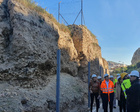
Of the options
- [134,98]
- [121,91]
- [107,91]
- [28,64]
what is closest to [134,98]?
[134,98]

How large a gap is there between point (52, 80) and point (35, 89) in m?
1.70

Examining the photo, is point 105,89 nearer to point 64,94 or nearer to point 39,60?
point 64,94

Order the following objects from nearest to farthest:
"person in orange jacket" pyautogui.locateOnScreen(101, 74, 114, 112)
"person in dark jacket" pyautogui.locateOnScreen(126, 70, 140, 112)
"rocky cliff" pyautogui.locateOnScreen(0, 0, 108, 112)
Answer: "person in dark jacket" pyautogui.locateOnScreen(126, 70, 140, 112), "rocky cliff" pyautogui.locateOnScreen(0, 0, 108, 112), "person in orange jacket" pyautogui.locateOnScreen(101, 74, 114, 112)

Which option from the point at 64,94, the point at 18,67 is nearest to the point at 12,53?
the point at 18,67

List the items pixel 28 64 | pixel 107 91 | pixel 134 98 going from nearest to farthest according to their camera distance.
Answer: pixel 134 98 < pixel 28 64 < pixel 107 91

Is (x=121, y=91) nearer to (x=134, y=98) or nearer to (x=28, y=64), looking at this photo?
(x=134, y=98)

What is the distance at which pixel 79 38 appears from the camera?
42.2 ft

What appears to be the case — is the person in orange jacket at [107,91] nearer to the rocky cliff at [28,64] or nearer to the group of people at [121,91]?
the group of people at [121,91]

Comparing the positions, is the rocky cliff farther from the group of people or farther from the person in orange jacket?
the person in orange jacket

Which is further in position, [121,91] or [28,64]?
[121,91]

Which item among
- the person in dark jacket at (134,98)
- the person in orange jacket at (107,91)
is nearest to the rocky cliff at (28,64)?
the person in orange jacket at (107,91)

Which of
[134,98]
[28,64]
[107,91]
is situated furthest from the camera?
[107,91]

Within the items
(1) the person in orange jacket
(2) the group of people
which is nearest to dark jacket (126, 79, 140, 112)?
(2) the group of people

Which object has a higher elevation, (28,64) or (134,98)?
(28,64)
